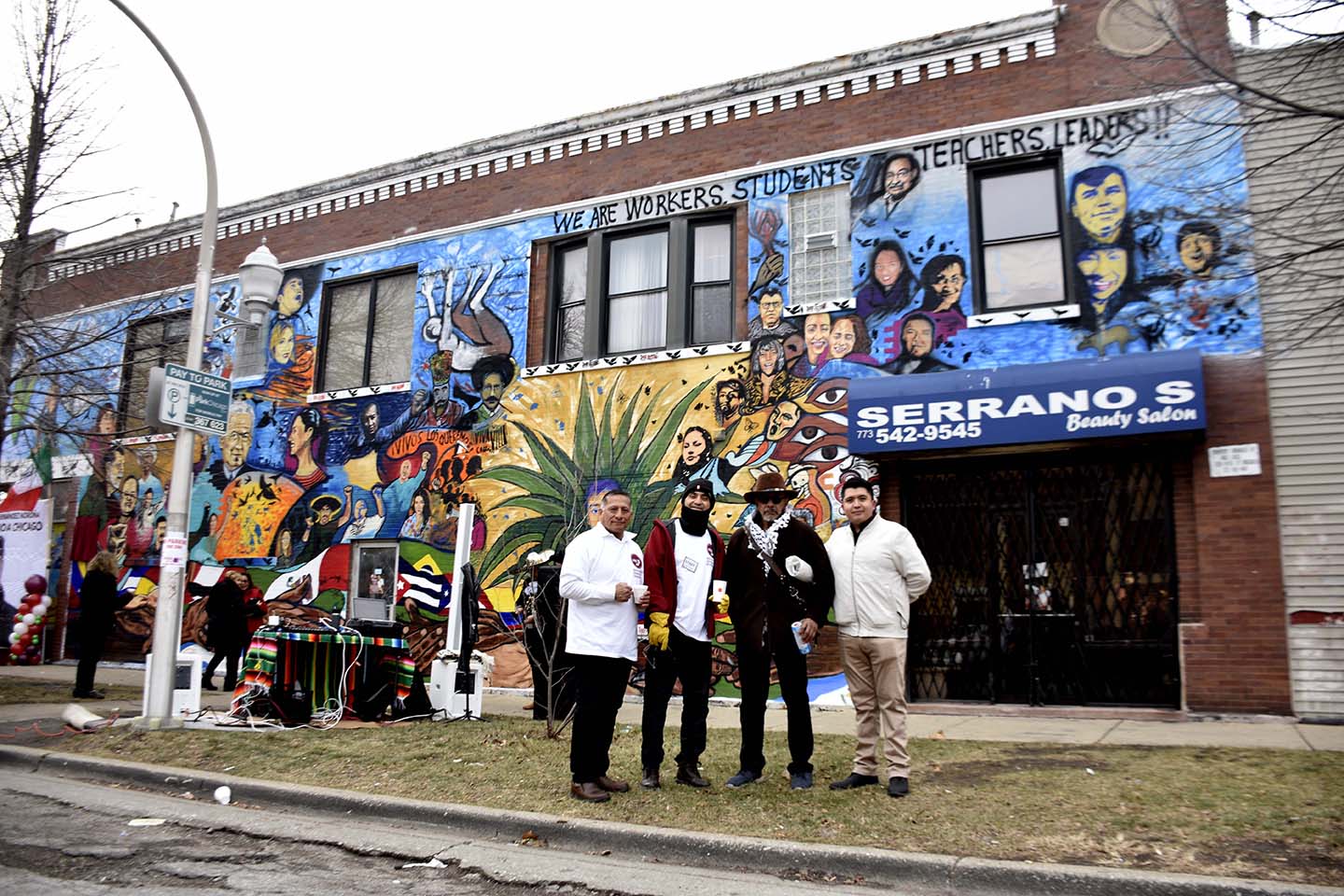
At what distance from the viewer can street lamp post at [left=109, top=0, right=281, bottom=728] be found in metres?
9.52

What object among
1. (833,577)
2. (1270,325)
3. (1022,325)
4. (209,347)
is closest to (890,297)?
(1022,325)

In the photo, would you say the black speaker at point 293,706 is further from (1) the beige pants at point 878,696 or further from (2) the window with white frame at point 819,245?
(2) the window with white frame at point 819,245

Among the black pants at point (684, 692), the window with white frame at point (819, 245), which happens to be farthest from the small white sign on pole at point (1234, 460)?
the black pants at point (684, 692)

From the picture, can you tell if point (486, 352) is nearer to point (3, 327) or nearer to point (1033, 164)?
point (3, 327)

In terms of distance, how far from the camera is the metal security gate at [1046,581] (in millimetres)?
10211

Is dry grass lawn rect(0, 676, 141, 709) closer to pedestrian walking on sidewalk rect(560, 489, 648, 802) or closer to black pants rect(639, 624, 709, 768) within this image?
pedestrian walking on sidewalk rect(560, 489, 648, 802)

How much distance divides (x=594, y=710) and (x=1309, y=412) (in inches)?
302

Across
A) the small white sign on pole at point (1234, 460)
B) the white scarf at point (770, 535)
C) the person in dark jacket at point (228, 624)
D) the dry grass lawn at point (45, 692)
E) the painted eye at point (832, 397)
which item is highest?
the painted eye at point (832, 397)

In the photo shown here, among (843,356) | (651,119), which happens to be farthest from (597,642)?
(651,119)

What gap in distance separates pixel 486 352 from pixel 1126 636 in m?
9.08

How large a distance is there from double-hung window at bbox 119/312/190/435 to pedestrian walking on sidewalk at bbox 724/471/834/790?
1158 centimetres

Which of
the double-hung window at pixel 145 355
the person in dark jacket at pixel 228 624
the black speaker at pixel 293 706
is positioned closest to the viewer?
the black speaker at pixel 293 706

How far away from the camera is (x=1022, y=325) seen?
11.0 meters

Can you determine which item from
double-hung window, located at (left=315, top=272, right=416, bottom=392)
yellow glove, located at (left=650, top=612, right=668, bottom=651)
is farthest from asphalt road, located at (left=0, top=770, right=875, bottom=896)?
double-hung window, located at (left=315, top=272, right=416, bottom=392)
